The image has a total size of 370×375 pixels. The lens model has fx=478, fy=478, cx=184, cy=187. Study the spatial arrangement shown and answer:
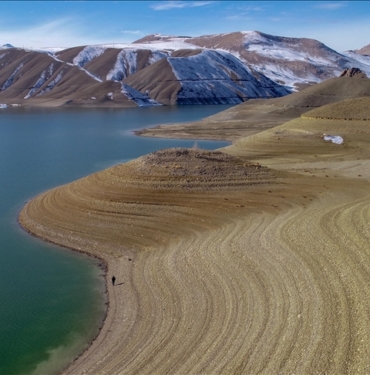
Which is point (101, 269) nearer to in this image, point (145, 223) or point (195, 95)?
point (145, 223)

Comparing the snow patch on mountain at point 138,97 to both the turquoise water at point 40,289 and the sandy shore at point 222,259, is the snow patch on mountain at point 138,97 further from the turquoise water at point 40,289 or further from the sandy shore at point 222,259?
the sandy shore at point 222,259

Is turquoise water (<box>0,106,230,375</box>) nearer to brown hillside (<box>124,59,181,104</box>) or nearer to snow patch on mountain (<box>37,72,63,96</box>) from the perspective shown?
brown hillside (<box>124,59,181,104</box>)

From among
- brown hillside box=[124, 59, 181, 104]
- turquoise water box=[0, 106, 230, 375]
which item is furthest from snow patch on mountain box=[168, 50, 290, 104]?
turquoise water box=[0, 106, 230, 375]

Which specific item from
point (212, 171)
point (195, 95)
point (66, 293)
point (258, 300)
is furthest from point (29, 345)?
point (195, 95)

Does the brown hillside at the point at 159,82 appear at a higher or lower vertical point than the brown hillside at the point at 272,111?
higher

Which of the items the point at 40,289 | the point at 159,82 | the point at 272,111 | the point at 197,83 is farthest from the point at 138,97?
the point at 40,289

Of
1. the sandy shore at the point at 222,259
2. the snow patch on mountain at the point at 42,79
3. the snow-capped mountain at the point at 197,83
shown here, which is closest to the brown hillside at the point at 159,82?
the snow-capped mountain at the point at 197,83
